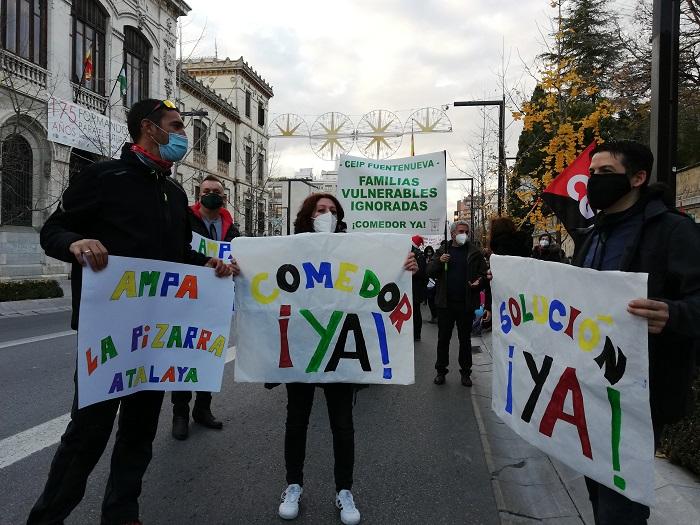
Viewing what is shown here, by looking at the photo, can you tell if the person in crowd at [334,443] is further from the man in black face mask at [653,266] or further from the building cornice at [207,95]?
the building cornice at [207,95]

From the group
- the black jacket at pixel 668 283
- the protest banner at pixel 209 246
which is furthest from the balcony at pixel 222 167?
the black jacket at pixel 668 283

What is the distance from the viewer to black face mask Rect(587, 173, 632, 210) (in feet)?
7.47

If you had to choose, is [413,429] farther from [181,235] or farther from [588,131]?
[588,131]

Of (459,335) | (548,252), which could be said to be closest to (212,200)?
(459,335)

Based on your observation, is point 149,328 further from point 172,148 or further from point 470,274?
point 470,274

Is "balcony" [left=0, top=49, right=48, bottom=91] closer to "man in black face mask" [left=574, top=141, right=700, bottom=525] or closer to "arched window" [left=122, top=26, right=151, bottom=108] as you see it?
"arched window" [left=122, top=26, right=151, bottom=108]

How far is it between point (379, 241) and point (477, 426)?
251 centimetres

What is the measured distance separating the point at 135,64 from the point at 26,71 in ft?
25.7

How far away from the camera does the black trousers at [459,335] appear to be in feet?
21.5

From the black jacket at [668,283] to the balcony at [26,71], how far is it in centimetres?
2017

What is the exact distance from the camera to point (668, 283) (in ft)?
6.79

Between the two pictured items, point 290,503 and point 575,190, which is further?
point 575,190

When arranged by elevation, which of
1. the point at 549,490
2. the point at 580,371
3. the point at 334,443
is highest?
the point at 580,371

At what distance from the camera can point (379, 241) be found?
10.5ft
